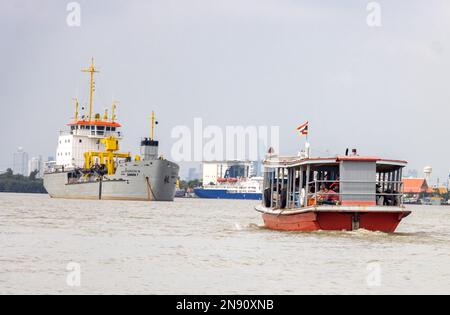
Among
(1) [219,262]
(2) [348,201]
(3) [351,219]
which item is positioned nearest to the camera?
(1) [219,262]

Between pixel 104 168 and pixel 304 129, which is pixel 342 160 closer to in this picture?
pixel 304 129

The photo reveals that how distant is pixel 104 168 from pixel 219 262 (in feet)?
284

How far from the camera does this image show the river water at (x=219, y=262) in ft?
74.5

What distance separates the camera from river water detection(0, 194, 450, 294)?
74.5 feet

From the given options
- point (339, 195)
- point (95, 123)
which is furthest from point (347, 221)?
point (95, 123)

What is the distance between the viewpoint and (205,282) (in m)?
23.4

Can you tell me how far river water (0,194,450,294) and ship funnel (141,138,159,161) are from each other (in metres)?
70.8

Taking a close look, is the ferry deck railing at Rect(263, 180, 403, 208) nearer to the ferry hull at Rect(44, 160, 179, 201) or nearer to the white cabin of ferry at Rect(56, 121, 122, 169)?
the ferry hull at Rect(44, 160, 179, 201)

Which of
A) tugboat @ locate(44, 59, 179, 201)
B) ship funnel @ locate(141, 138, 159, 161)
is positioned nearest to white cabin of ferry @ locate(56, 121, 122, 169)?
tugboat @ locate(44, 59, 179, 201)

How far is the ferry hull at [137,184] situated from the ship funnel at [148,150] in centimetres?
339

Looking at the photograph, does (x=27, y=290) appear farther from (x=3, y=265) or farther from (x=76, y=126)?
(x=76, y=126)

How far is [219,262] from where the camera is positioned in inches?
1101

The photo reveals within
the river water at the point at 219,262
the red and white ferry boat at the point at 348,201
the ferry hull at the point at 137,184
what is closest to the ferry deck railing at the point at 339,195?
the red and white ferry boat at the point at 348,201
